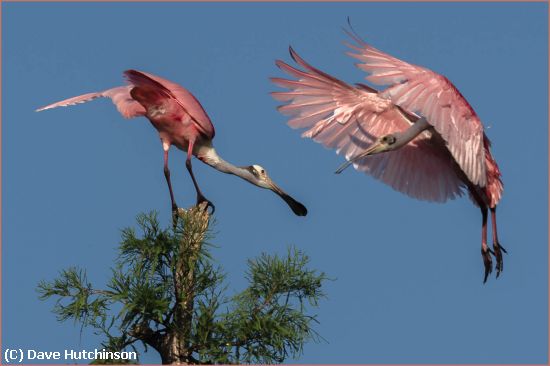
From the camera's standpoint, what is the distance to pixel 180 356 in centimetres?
909

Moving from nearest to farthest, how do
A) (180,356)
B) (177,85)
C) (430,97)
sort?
(180,356)
(430,97)
(177,85)

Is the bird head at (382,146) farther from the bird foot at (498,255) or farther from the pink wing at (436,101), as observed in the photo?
the bird foot at (498,255)

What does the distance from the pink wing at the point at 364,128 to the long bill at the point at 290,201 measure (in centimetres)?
66

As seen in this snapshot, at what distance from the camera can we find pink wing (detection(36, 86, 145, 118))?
44.3 feet

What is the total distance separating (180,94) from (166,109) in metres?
0.20

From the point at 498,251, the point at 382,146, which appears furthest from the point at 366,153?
the point at 498,251

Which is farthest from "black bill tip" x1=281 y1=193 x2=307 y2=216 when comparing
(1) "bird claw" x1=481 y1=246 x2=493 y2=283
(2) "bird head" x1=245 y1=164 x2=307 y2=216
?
(1) "bird claw" x1=481 y1=246 x2=493 y2=283

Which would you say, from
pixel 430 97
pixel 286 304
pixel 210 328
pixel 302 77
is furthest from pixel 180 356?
pixel 302 77

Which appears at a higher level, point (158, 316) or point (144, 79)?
point (144, 79)

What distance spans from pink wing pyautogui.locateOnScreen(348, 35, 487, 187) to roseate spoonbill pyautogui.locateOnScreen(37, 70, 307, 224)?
5.68 ft

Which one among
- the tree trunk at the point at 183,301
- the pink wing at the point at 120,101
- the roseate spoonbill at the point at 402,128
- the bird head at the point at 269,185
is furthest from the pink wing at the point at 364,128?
the tree trunk at the point at 183,301

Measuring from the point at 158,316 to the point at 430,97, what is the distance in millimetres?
4455

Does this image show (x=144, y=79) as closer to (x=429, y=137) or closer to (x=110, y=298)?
(x=429, y=137)

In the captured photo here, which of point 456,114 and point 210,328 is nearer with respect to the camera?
point 210,328
